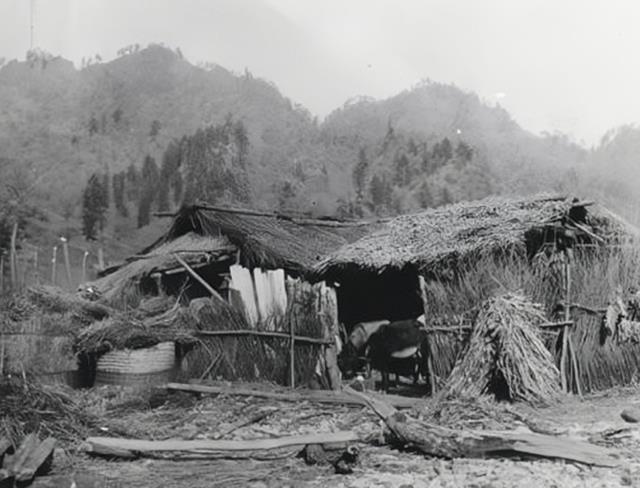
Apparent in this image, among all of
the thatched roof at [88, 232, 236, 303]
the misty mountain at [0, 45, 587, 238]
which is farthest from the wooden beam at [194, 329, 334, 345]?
the misty mountain at [0, 45, 587, 238]

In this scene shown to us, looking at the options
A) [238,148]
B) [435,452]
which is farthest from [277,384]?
[238,148]

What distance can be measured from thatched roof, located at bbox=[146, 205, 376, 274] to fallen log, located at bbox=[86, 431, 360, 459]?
670cm

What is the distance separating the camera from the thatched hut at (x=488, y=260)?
884cm

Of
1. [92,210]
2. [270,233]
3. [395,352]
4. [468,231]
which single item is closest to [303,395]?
[395,352]

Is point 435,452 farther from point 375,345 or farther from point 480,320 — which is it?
point 375,345

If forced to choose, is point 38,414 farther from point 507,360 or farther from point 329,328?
point 507,360

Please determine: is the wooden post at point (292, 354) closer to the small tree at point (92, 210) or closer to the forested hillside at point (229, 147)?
the forested hillside at point (229, 147)

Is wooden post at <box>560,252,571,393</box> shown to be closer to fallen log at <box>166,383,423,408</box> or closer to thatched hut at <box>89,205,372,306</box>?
fallen log at <box>166,383,423,408</box>

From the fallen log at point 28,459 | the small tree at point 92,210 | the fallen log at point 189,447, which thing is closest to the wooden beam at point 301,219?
the fallen log at point 189,447

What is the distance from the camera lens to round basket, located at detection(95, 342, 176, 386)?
947 cm

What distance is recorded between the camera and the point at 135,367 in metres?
9.49

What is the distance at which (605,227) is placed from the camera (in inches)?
427

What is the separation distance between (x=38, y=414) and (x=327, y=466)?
2928mm

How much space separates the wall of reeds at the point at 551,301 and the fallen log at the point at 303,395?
0.75 meters
